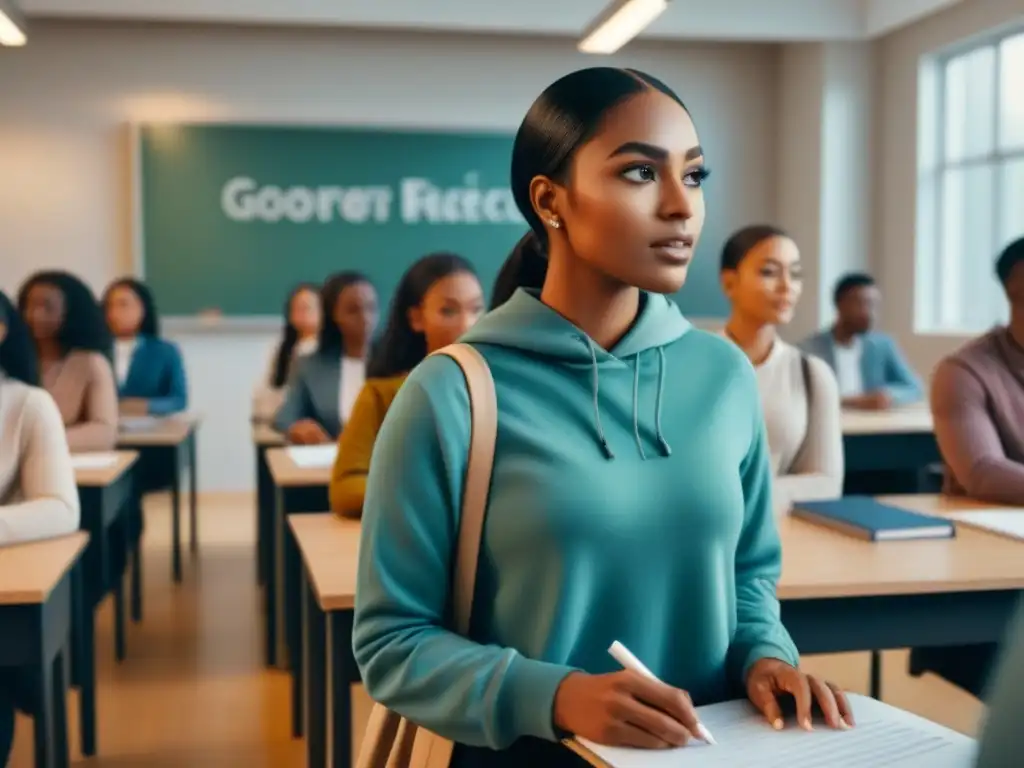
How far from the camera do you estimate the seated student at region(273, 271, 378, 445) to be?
4270mm

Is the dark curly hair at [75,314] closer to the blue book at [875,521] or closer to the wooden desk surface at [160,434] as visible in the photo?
the wooden desk surface at [160,434]

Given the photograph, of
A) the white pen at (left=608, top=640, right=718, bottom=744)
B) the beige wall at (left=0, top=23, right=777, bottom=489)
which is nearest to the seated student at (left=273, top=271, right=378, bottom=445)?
the beige wall at (left=0, top=23, right=777, bottom=489)

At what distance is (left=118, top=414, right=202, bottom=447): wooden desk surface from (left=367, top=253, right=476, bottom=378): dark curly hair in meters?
1.97

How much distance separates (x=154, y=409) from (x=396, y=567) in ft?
16.0

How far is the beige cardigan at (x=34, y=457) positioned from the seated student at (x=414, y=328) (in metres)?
0.59

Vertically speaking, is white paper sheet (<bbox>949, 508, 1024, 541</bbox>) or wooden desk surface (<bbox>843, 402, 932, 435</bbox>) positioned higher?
white paper sheet (<bbox>949, 508, 1024, 541</bbox>)

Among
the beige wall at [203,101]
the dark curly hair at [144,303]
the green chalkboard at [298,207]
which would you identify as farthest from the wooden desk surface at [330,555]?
the beige wall at [203,101]

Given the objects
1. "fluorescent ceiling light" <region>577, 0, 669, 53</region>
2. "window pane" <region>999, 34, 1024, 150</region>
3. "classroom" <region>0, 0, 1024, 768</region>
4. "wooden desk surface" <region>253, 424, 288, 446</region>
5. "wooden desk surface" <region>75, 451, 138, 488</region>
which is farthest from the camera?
"window pane" <region>999, 34, 1024, 150</region>

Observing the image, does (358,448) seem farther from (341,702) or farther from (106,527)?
(106,527)

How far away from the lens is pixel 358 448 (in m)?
2.72

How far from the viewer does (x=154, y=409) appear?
565cm

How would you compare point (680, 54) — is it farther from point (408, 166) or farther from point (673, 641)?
A: point (673, 641)

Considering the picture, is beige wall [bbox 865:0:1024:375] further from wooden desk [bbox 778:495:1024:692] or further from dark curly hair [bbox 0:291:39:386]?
dark curly hair [bbox 0:291:39:386]

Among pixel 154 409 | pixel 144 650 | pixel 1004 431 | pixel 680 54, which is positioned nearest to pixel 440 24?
pixel 680 54
